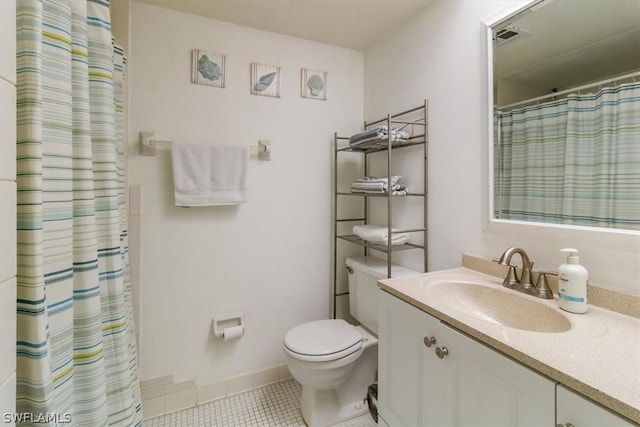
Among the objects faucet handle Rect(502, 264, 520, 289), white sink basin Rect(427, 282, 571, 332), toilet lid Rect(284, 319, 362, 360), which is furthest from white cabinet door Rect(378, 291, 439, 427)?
faucet handle Rect(502, 264, 520, 289)

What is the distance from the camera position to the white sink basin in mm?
960

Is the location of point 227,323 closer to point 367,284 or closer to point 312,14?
point 367,284

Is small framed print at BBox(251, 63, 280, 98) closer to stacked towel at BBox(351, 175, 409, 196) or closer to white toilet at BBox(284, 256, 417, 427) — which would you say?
stacked towel at BBox(351, 175, 409, 196)

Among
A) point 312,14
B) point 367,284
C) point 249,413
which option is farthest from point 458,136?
point 249,413

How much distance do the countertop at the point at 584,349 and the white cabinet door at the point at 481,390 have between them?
0.03 m

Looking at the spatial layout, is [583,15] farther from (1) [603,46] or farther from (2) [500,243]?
(2) [500,243]

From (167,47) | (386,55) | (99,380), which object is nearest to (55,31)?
(99,380)

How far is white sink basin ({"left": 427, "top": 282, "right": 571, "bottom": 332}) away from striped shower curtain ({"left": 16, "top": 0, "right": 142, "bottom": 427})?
0.99 m

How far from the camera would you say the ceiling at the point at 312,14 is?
5.17 feet

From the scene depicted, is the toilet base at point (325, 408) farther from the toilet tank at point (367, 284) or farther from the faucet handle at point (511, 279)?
the faucet handle at point (511, 279)

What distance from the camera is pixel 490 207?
50.5 inches

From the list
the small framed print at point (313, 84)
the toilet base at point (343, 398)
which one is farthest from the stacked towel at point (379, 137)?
the toilet base at point (343, 398)

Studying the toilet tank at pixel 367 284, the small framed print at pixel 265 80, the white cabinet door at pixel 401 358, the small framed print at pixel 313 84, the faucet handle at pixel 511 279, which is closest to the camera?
the white cabinet door at pixel 401 358
